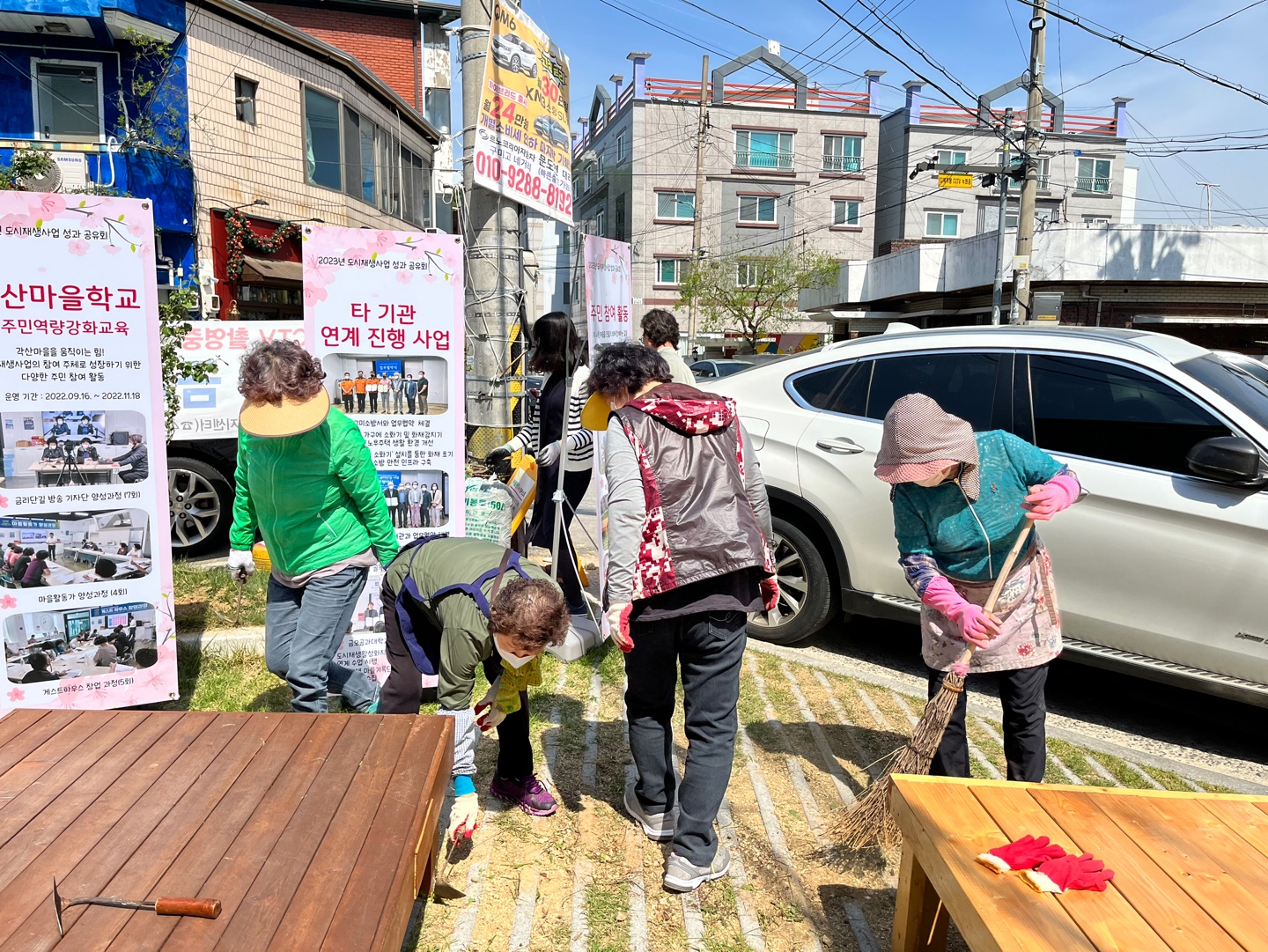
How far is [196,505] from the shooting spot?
6.09 m

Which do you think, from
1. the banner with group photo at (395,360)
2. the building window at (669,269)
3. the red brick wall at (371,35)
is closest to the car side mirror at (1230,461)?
the banner with group photo at (395,360)

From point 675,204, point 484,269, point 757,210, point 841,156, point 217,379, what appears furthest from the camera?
point 757,210

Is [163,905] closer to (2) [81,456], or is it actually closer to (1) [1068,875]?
(1) [1068,875]

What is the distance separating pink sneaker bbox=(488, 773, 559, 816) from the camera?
313 cm

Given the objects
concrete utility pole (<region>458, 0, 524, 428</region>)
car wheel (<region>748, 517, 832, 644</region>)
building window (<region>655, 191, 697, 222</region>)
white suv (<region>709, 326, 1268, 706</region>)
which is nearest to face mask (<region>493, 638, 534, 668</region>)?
car wheel (<region>748, 517, 832, 644</region>)

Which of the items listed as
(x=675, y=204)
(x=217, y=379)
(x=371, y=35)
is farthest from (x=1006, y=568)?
(x=675, y=204)

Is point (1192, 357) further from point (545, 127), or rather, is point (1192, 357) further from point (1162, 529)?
point (545, 127)

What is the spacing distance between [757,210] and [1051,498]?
39.2m

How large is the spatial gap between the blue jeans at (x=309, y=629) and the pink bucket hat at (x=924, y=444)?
206cm

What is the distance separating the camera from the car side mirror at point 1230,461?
338cm

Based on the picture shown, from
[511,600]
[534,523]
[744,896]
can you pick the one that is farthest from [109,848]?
[534,523]

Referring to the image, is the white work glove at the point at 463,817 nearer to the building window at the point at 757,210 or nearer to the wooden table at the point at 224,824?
the wooden table at the point at 224,824

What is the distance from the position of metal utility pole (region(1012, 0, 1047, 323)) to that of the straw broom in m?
15.3

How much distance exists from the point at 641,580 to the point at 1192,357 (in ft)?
9.70
